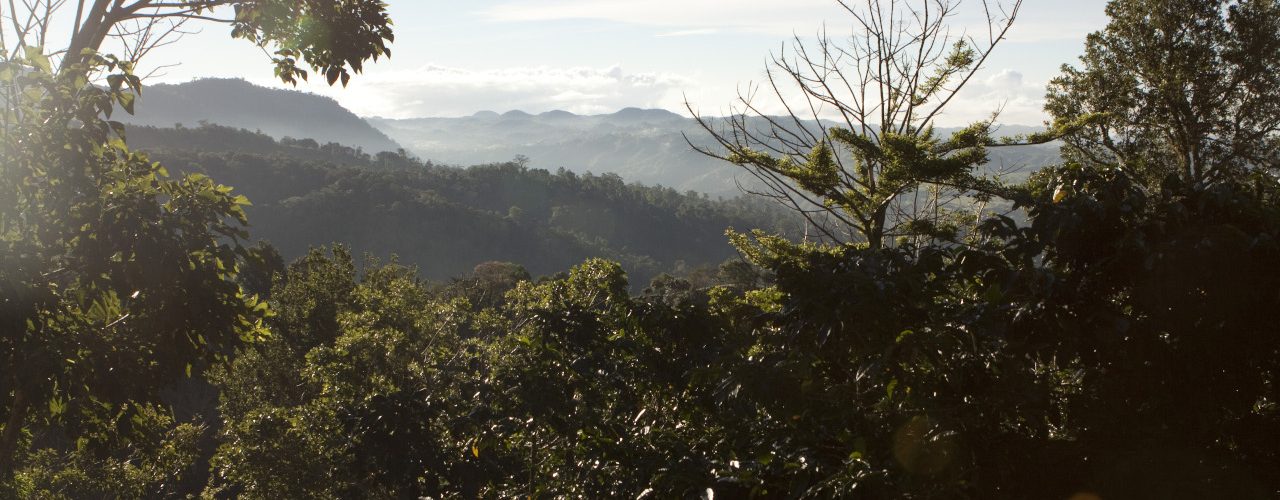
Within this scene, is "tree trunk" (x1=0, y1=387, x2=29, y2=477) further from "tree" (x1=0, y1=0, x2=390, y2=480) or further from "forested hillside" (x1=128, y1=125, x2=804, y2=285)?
"forested hillside" (x1=128, y1=125, x2=804, y2=285)

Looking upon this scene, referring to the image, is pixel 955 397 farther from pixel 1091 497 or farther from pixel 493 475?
pixel 493 475

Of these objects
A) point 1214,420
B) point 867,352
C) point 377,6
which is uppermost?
point 377,6

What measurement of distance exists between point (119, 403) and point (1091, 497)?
4.43m

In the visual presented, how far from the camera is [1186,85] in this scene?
15.7 meters

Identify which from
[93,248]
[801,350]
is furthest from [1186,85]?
[93,248]

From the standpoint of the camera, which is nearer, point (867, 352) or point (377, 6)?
point (867, 352)

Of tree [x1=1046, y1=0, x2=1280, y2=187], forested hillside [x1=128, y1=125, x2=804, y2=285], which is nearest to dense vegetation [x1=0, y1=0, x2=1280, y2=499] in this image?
tree [x1=1046, y1=0, x2=1280, y2=187]

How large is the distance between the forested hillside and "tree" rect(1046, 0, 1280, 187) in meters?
54.4

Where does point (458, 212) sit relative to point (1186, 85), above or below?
below

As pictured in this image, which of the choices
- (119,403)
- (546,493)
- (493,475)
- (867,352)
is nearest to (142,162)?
(119,403)

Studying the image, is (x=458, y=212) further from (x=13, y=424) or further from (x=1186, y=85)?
(x=13, y=424)

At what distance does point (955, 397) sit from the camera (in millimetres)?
3031

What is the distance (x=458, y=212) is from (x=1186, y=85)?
79160mm

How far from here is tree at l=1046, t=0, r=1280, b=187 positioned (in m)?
15.2
